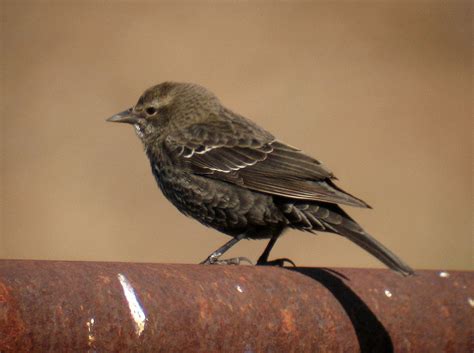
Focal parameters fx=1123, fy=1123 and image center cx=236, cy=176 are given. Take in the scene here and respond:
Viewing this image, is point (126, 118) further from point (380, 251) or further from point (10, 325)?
point (10, 325)

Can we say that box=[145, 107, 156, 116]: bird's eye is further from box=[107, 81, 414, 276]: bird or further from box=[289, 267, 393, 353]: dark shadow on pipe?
box=[289, 267, 393, 353]: dark shadow on pipe

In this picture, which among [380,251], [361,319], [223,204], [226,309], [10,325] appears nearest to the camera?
[10,325]

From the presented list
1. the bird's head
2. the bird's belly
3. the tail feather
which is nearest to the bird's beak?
the bird's head

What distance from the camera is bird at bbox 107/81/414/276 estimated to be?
5953 millimetres

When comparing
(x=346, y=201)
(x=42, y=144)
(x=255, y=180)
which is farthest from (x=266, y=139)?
(x=42, y=144)

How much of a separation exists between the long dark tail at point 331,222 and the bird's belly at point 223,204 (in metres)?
0.13

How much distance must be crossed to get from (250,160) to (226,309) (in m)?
2.68

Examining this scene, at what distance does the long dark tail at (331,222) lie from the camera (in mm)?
5215

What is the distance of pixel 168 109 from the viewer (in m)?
7.19

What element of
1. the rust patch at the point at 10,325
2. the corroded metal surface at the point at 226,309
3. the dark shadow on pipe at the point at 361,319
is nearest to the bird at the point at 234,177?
the corroded metal surface at the point at 226,309

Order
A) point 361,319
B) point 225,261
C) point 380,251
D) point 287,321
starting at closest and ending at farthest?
point 287,321, point 361,319, point 380,251, point 225,261

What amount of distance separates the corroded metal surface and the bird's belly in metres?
1.69

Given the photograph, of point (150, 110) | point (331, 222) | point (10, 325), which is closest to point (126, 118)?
point (150, 110)

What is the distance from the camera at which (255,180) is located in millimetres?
6305
